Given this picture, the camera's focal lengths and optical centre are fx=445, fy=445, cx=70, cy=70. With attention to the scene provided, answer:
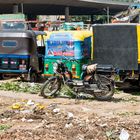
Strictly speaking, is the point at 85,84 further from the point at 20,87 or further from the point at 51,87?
the point at 20,87

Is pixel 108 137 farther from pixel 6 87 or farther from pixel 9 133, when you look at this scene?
pixel 6 87

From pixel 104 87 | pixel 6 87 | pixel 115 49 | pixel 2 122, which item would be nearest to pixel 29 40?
pixel 6 87

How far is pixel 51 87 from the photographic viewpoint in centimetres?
1370

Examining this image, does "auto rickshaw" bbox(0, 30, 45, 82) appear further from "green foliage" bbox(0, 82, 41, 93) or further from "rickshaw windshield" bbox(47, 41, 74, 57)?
"green foliage" bbox(0, 82, 41, 93)

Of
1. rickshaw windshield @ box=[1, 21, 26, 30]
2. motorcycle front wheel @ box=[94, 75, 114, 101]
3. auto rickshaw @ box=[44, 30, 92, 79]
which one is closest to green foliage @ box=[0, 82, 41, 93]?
auto rickshaw @ box=[44, 30, 92, 79]

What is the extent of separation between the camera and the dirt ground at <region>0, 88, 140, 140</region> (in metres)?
7.93

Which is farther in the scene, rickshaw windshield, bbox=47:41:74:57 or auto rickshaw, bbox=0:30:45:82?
auto rickshaw, bbox=0:30:45:82

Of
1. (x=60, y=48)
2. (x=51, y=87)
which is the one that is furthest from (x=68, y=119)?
(x=60, y=48)

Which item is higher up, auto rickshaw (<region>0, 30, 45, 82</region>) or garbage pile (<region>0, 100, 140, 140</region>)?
auto rickshaw (<region>0, 30, 45, 82</region>)

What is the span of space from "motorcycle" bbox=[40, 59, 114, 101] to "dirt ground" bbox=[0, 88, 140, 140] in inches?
12.8

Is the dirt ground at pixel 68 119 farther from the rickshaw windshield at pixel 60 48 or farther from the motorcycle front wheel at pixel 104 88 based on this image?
the rickshaw windshield at pixel 60 48

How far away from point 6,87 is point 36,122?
22.0ft

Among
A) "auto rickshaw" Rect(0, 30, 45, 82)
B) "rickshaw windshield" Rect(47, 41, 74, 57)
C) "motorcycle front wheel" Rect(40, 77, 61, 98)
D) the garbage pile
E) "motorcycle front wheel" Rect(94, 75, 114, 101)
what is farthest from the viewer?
"auto rickshaw" Rect(0, 30, 45, 82)

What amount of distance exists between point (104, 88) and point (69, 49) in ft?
12.5
